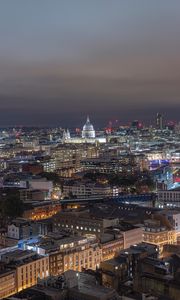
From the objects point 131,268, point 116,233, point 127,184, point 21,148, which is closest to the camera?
point 131,268

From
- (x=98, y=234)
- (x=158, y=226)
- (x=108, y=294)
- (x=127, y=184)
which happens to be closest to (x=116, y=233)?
(x=98, y=234)

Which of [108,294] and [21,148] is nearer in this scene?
[108,294]

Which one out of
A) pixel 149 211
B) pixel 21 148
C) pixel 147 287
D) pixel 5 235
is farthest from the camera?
pixel 21 148

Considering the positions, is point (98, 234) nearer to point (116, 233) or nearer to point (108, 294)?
point (116, 233)

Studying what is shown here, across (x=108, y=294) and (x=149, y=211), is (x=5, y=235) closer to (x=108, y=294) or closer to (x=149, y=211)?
(x=149, y=211)

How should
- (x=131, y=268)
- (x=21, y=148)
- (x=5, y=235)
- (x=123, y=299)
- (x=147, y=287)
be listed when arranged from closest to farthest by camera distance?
(x=123, y=299) → (x=147, y=287) → (x=131, y=268) → (x=5, y=235) → (x=21, y=148)

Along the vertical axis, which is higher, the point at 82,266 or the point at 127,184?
the point at 127,184

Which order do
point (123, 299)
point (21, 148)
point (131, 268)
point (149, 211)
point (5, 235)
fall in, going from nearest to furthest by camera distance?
point (123, 299)
point (131, 268)
point (5, 235)
point (149, 211)
point (21, 148)

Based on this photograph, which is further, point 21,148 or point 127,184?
point 21,148

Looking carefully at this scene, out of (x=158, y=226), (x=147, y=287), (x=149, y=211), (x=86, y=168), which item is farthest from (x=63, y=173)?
(x=147, y=287)
